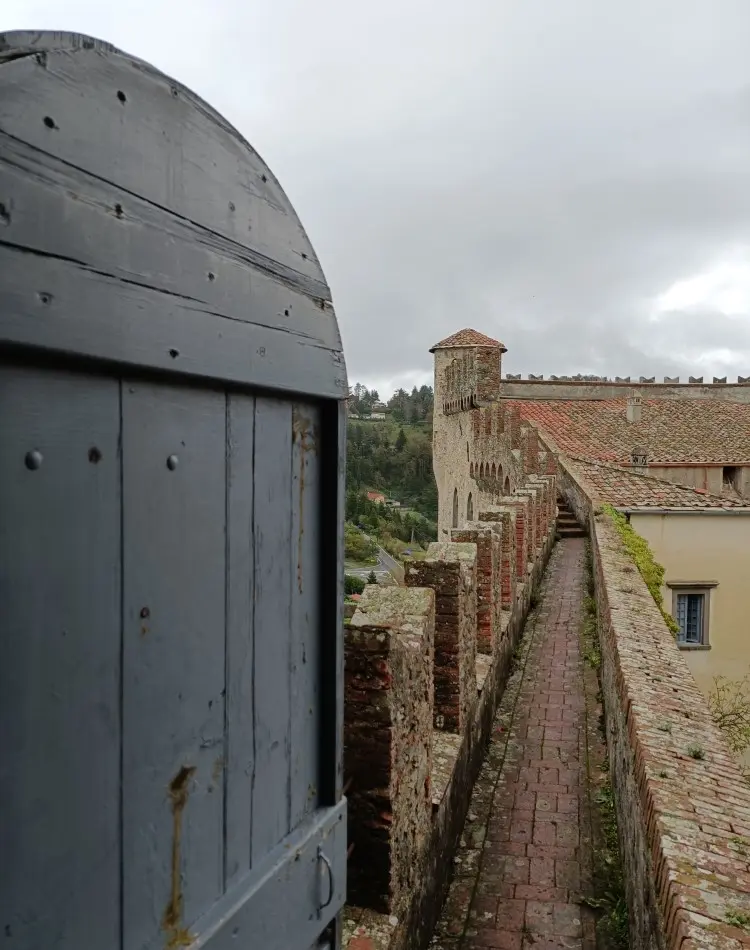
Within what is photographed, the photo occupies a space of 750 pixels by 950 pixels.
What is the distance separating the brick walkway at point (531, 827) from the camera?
3.65 meters

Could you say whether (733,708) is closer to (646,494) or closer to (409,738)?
(646,494)

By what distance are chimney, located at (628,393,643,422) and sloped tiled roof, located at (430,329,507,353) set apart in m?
5.86

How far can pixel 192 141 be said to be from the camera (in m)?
1.30

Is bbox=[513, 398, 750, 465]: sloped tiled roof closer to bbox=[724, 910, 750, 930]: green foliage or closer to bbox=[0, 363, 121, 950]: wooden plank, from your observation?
bbox=[724, 910, 750, 930]: green foliage

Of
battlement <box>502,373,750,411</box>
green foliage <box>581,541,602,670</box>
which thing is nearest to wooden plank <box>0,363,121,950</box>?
green foliage <box>581,541,602,670</box>

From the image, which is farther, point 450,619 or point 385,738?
point 450,619

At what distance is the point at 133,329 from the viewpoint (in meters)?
1.14

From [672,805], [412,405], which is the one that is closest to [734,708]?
[672,805]

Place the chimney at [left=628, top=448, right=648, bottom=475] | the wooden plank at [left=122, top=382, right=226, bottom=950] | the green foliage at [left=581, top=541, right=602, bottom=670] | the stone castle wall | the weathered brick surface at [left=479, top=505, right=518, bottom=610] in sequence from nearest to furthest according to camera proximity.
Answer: the wooden plank at [left=122, top=382, right=226, bottom=950], the weathered brick surface at [left=479, top=505, right=518, bottom=610], the green foliage at [left=581, top=541, right=602, bottom=670], the stone castle wall, the chimney at [left=628, top=448, right=648, bottom=475]

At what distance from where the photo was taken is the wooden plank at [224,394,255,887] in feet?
4.69

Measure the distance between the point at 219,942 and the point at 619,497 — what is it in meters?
16.0

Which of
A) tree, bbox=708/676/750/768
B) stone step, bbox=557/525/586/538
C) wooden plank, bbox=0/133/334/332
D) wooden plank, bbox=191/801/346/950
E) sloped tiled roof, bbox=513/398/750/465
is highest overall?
sloped tiled roof, bbox=513/398/750/465

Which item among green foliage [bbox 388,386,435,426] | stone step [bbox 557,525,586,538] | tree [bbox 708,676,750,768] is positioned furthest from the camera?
green foliage [bbox 388,386,435,426]

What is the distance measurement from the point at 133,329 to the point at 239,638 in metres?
0.64
